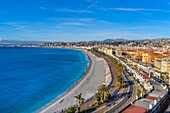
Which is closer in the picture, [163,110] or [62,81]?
[163,110]

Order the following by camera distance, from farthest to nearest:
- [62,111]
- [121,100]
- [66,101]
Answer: [66,101]
[121,100]
[62,111]

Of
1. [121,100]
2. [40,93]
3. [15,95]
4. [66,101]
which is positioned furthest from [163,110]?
[15,95]

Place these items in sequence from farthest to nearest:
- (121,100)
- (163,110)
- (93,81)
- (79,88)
A: (93,81) → (79,88) → (121,100) → (163,110)

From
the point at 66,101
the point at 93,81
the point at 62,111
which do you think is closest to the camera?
the point at 62,111

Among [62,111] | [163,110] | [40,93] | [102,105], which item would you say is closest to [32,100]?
[40,93]

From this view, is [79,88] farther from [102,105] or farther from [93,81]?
[102,105]

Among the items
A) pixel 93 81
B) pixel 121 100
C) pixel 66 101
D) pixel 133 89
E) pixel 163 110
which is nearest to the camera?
pixel 163 110

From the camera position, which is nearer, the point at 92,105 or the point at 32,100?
the point at 92,105

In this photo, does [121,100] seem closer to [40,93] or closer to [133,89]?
[133,89]
